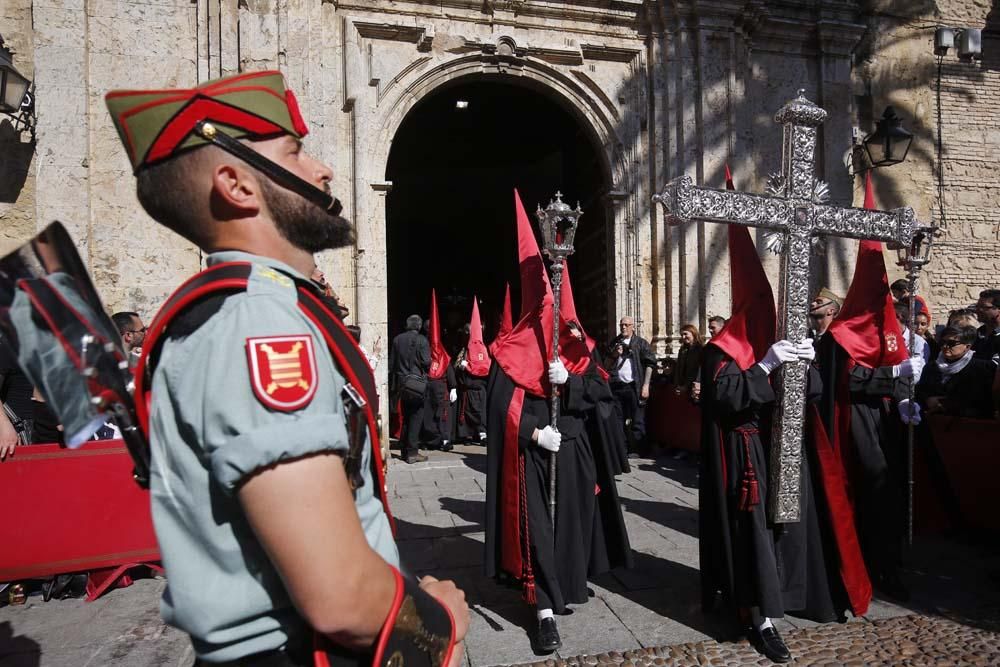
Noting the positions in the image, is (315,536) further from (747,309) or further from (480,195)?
(480,195)


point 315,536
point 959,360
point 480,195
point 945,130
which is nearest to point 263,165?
point 315,536

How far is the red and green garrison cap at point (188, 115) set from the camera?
1.04 m

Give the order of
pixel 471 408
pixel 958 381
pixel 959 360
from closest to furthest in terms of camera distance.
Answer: pixel 958 381 < pixel 959 360 < pixel 471 408

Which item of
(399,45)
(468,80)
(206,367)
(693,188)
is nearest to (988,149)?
(468,80)

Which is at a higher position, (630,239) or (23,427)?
(630,239)

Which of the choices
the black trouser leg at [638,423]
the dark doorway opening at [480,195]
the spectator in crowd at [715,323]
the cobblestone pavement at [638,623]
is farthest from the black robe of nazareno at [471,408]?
the cobblestone pavement at [638,623]

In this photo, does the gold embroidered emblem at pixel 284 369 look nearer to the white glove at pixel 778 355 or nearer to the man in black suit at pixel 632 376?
the white glove at pixel 778 355

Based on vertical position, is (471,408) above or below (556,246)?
below

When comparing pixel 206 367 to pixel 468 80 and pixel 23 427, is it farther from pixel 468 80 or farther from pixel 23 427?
pixel 468 80

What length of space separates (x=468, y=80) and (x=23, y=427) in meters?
6.67

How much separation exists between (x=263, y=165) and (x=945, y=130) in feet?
39.3

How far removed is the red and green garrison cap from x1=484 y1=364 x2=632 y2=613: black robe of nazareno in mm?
2641

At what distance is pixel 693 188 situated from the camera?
3.04m

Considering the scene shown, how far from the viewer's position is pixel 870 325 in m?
4.00
